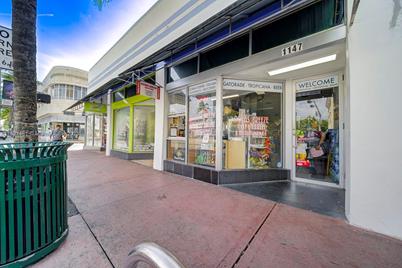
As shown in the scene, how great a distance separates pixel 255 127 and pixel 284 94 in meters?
1.21

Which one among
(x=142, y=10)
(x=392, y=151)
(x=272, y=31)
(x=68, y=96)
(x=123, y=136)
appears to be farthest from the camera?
(x=68, y=96)

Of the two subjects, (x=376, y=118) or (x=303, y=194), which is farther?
(x=303, y=194)

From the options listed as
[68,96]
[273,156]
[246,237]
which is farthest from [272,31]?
[68,96]

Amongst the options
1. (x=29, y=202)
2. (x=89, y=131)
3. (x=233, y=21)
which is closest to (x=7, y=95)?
(x=29, y=202)

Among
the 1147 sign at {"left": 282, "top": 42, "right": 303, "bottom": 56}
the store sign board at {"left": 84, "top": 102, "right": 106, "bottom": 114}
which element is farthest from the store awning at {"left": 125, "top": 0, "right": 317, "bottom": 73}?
the store sign board at {"left": 84, "top": 102, "right": 106, "bottom": 114}

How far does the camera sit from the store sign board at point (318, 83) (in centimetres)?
468

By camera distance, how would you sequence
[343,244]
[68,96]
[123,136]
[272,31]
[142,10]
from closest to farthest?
[343,244]
[272,31]
[142,10]
[123,136]
[68,96]

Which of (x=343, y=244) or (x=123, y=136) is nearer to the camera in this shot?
(x=343, y=244)

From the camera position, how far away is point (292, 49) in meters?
3.83

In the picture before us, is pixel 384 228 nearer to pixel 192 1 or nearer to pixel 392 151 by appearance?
pixel 392 151

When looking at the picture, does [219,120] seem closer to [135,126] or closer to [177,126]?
[177,126]

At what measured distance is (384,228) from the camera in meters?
2.62

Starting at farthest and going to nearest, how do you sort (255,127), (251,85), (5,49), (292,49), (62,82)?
(62,82), (255,127), (251,85), (5,49), (292,49)

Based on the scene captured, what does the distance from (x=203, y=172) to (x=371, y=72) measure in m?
4.08
